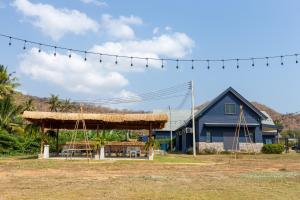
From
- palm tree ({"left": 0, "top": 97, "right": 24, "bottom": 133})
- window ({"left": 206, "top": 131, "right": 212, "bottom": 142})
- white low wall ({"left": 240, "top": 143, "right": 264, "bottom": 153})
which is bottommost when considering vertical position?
white low wall ({"left": 240, "top": 143, "right": 264, "bottom": 153})

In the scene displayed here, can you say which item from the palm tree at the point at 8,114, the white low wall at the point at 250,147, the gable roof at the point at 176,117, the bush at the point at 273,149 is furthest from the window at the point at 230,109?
the palm tree at the point at 8,114

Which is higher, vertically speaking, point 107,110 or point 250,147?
point 107,110

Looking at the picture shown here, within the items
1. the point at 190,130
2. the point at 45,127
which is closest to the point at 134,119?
the point at 45,127

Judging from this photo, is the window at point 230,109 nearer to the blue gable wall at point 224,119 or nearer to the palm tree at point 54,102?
the blue gable wall at point 224,119

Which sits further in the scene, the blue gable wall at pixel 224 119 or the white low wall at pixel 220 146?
the blue gable wall at pixel 224 119

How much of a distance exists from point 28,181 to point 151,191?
14.8 ft

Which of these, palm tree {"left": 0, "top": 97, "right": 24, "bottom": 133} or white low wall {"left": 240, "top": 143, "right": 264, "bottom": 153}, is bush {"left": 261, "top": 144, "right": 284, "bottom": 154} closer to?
white low wall {"left": 240, "top": 143, "right": 264, "bottom": 153}

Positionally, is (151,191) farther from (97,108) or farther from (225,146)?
(97,108)

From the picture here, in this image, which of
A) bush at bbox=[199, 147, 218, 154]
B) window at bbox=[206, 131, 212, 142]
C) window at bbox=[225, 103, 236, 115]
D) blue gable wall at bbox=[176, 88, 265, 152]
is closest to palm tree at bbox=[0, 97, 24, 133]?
bush at bbox=[199, 147, 218, 154]

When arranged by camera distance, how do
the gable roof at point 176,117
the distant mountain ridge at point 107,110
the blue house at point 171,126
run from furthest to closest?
the distant mountain ridge at point 107,110 → the gable roof at point 176,117 → the blue house at point 171,126

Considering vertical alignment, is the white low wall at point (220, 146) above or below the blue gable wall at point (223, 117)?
below

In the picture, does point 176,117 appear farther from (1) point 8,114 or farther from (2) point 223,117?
(1) point 8,114

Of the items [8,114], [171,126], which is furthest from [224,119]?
[8,114]

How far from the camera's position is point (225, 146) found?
41.7m
